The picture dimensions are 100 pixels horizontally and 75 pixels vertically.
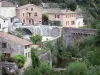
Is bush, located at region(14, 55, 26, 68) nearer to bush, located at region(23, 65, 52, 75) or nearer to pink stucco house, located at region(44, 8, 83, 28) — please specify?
bush, located at region(23, 65, 52, 75)

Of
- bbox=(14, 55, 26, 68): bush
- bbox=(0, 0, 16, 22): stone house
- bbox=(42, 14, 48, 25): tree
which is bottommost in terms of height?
bbox=(14, 55, 26, 68): bush

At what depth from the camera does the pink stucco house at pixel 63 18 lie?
2466 inches

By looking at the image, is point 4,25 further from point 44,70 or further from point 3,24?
point 44,70

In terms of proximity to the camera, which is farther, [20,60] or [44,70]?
[20,60]

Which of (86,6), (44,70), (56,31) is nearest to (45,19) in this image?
(56,31)

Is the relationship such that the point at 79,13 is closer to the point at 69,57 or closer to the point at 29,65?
the point at 69,57

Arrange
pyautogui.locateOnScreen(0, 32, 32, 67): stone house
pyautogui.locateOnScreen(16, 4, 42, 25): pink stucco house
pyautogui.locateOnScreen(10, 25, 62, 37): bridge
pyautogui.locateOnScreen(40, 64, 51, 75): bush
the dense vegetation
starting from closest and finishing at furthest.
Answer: pyautogui.locateOnScreen(40, 64, 51, 75): bush
pyautogui.locateOnScreen(0, 32, 32, 67): stone house
pyautogui.locateOnScreen(10, 25, 62, 37): bridge
pyautogui.locateOnScreen(16, 4, 42, 25): pink stucco house
the dense vegetation

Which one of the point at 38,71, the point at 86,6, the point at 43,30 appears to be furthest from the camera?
the point at 86,6

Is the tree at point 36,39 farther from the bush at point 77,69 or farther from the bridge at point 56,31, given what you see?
the bush at point 77,69

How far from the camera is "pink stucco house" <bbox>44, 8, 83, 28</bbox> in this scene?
6262cm

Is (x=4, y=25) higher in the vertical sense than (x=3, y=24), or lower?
lower

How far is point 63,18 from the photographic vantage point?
6256cm

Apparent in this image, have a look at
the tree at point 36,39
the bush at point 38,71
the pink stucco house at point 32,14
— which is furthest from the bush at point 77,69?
the pink stucco house at point 32,14

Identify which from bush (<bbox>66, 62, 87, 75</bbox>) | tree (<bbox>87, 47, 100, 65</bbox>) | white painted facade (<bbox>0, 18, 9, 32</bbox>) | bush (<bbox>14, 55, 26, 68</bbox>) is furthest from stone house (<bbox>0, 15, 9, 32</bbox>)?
bush (<bbox>66, 62, 87, 75</bbox>)
